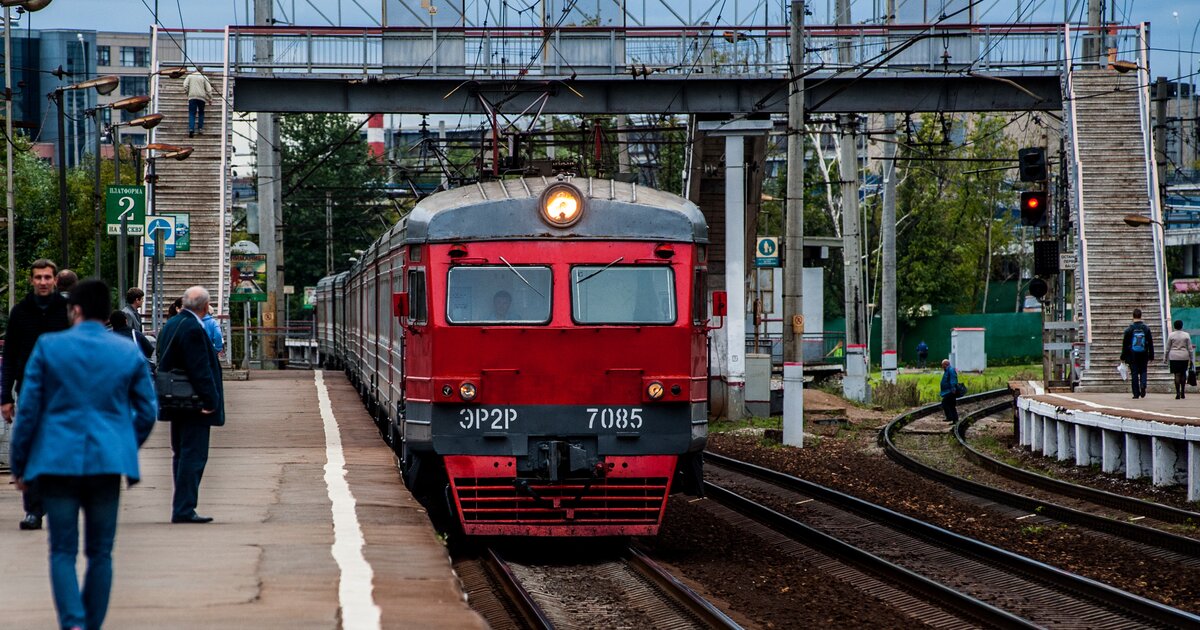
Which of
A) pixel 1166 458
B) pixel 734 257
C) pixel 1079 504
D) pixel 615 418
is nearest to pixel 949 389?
pixel 734 257

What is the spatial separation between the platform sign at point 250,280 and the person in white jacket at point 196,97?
481 cm

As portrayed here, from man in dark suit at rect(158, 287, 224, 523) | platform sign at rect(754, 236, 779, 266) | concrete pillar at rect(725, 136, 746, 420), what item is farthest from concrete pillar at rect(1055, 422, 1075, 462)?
man in dark suit at rect(158, 287, 224, 523)

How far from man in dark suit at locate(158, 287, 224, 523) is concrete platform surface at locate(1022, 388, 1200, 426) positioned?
1157 cm

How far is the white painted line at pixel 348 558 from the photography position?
7.25m

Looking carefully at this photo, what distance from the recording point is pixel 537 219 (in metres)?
12.2

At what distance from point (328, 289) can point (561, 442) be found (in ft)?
92.5

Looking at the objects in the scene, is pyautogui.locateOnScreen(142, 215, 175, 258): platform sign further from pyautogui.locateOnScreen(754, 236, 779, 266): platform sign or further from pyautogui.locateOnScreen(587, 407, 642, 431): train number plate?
pyautogui.locateOnScreen(587, 407, 642, 431): train number plate

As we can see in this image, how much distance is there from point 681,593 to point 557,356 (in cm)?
246

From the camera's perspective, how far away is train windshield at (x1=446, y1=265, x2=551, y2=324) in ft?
39.6

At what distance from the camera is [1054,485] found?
18531mm

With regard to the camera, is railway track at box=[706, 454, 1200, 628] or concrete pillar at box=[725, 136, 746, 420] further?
concrete pillar at box=[725, 136, 746, 420]

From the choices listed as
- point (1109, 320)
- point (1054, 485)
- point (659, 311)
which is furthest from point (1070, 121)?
point (659, 311)

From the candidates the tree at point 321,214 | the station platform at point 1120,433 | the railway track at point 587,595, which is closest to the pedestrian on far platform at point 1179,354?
the station platform at point 1120,433

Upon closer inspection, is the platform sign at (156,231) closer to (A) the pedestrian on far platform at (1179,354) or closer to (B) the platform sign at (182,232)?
(B) the platform sign at (182,232)
